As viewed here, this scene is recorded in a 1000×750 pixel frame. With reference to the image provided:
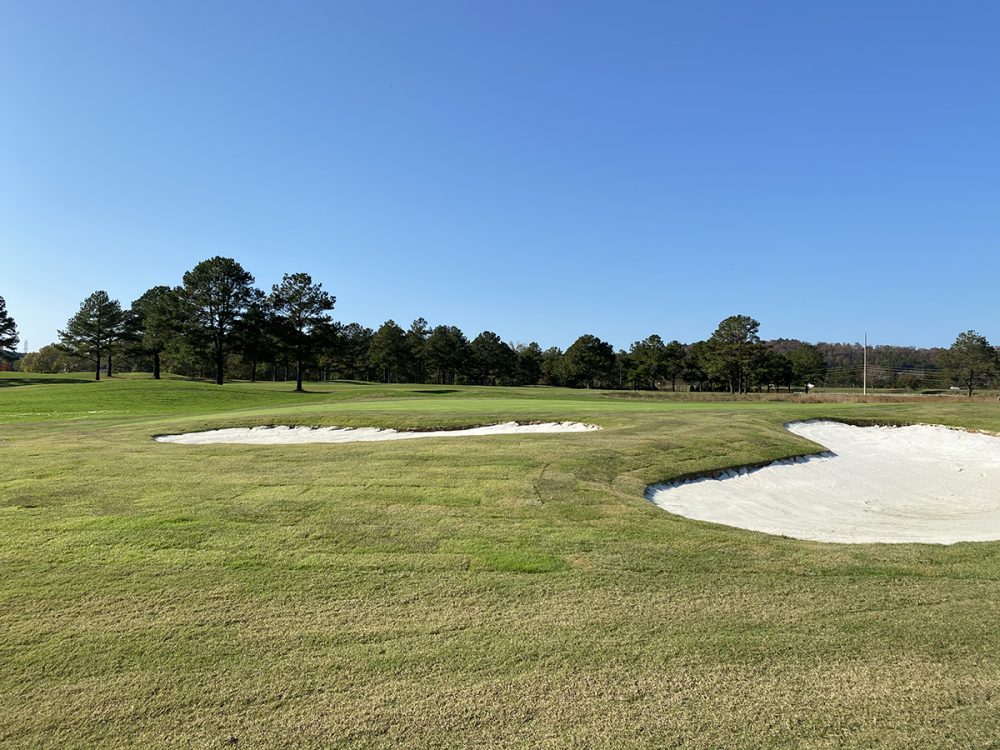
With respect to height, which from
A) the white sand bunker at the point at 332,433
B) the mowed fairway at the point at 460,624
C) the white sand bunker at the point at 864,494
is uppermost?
the white sand bunker at the point at 332,433

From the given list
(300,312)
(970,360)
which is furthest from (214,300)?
(970,360)

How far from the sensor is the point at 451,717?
3.40 meters

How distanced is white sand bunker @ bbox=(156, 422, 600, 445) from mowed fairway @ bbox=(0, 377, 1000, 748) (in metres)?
8.43

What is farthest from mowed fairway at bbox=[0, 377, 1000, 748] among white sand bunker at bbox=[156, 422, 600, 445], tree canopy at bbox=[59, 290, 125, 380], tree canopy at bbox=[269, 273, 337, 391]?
tree canopy at bbox=[59, 290, 125, 380]

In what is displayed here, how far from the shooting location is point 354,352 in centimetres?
9631

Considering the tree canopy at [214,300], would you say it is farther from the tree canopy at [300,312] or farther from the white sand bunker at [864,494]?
the white sand bunker at [864,494]

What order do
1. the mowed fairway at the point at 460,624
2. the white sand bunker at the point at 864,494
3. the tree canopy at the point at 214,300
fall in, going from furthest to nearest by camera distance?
the tree canopy at the point at 214,300 < the white sand bunker at the point at 864,494 < the mowed fairway at the point at 460,624

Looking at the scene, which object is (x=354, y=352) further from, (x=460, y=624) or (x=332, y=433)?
(x=460, y=624)

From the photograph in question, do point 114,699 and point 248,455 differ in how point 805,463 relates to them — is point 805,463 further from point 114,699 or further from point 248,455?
point 114,699

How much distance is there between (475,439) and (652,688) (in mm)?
10474

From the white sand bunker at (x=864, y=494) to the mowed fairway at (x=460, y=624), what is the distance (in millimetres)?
2216

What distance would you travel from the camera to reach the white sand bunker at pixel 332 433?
17609 millimetres

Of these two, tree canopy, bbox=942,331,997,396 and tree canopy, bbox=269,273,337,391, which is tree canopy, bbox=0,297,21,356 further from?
tree canopy, bbox=942,331,997,396

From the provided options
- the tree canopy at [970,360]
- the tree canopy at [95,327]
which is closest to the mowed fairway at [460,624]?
the tree canopy at [95,327]
